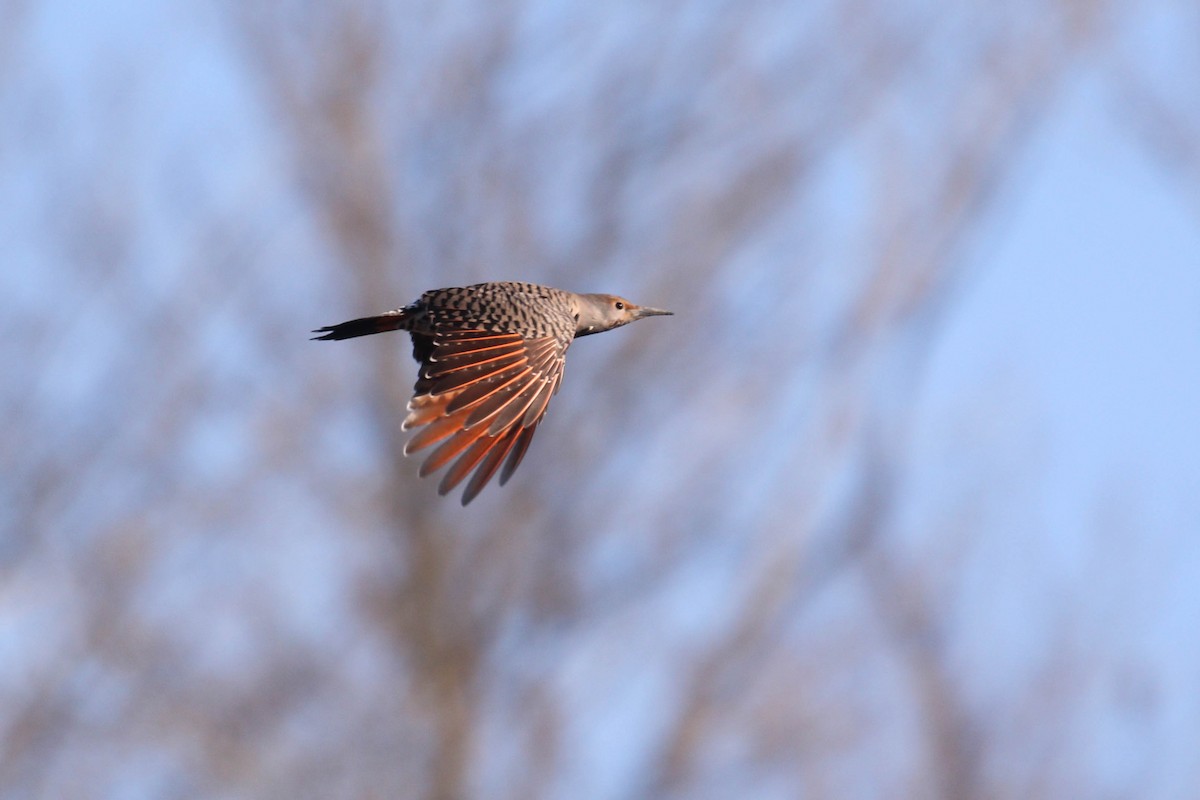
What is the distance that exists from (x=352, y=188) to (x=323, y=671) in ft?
10.4

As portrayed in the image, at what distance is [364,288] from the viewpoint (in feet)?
39.5

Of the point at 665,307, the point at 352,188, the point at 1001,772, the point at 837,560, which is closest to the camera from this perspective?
the point at 1001,772

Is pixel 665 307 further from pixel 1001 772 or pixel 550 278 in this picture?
pixel 1001 772

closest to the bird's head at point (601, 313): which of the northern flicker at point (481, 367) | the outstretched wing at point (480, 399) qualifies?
the northern flicker at point (481, 367)

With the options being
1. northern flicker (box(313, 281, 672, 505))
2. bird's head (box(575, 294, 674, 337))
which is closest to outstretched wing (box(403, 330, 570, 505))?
northern flicker (box(313, 281, 672, 505))

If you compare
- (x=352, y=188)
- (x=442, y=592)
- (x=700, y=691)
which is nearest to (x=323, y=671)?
(x=442, y=592)

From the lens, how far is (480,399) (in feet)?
18.9

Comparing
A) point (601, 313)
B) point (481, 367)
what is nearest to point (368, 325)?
point (481, 367)

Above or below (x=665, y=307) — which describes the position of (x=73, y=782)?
below

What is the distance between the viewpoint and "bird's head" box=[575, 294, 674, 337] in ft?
23.0

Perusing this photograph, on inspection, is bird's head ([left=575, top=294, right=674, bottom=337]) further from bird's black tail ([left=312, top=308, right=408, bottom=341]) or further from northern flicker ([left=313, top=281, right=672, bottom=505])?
bird's black tail ([left=312, top=308, right=408, bottom=341])

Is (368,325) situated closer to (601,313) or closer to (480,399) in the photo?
(480,399)

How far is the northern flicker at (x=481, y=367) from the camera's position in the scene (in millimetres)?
5488

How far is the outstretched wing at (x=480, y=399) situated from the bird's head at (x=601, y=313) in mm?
640
